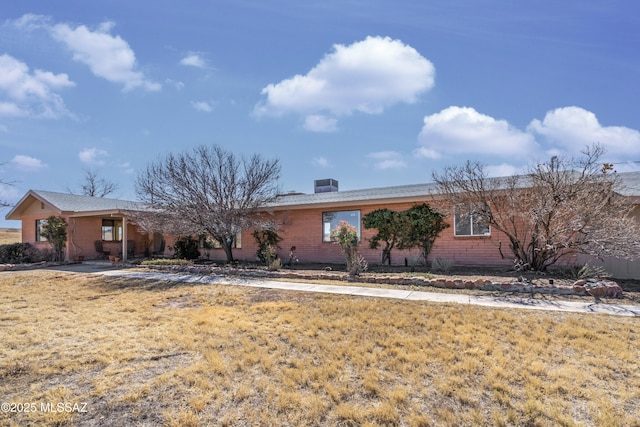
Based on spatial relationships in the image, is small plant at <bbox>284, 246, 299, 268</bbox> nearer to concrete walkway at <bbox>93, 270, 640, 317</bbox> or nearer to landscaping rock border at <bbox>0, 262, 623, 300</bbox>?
landscaping rock border at <bbox>0, 262, 623, 300</bbox>

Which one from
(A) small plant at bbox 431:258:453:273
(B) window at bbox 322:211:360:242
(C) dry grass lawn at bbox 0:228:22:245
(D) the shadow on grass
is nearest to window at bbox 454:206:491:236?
(A) small plant at bbox 431:258:453:273

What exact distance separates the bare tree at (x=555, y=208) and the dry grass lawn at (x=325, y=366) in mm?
3654

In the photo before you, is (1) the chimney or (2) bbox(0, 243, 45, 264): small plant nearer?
(2) bbox(0, 243, 45, 264): small plant

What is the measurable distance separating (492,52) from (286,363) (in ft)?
32.4

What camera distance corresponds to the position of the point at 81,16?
8672mm

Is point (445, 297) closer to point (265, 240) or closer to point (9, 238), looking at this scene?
point (265, 240)

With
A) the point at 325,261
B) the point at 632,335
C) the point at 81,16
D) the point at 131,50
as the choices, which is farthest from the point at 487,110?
the point at 81,16

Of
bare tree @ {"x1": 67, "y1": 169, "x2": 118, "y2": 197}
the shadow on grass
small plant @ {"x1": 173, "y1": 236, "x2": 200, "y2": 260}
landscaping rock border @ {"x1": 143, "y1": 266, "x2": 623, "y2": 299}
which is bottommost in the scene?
the shadow on grass

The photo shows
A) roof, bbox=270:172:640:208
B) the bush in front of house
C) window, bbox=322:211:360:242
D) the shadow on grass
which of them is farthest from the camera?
the bush in front of house

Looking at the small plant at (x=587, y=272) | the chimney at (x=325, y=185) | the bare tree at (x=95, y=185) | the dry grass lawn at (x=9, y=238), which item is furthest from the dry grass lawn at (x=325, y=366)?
the bare tree at (x=95, y=185)

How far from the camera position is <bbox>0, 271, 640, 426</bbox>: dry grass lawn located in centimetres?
321

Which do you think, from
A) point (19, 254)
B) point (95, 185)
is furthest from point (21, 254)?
point (95, 185)

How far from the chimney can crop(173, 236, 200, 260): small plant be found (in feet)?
25.8

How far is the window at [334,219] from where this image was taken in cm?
1393
